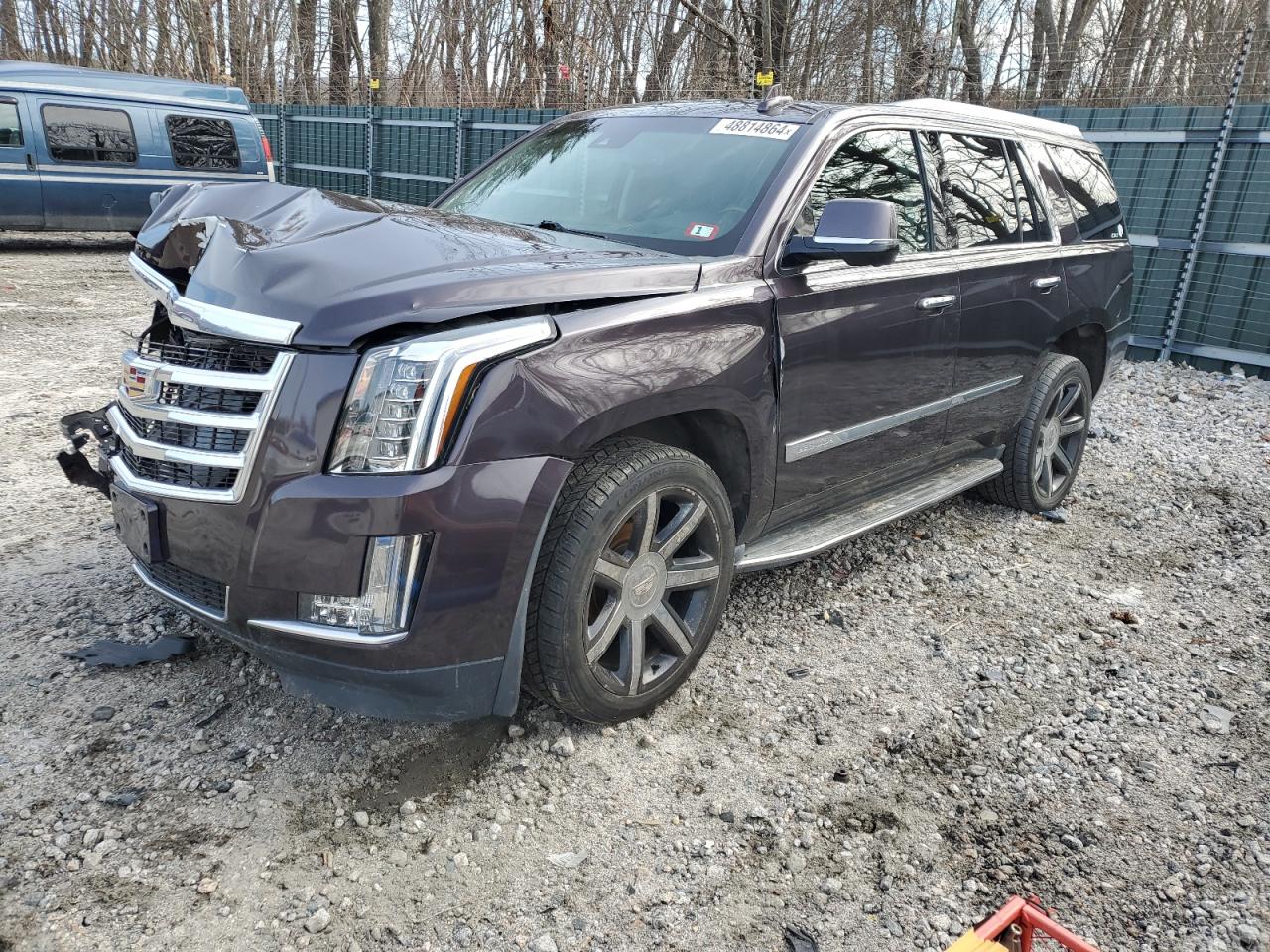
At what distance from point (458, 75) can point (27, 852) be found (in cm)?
2082

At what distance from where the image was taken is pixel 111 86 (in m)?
12.6

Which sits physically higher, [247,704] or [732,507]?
[732,507]

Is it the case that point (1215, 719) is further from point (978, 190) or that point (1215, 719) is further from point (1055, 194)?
point (1055, 194)

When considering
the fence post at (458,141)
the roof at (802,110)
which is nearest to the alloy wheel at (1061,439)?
the roof at (802,110)

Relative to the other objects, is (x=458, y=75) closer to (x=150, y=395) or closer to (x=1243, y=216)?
(x=1243, y=216)

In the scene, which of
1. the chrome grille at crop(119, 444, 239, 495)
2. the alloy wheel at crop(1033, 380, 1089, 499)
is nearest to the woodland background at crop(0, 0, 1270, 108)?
the alloy wheel at crop(1033, 380, 1089, 499)

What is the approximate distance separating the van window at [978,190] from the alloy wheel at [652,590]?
1.96 m

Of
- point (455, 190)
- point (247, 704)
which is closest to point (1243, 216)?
point (455, 190)

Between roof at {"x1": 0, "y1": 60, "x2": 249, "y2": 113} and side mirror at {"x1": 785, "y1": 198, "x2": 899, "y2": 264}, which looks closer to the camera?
side mirror at {"x1": 785, "y1": 198, "x2": 899, "y2": 264}

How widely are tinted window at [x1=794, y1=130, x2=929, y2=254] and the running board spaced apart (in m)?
1.02

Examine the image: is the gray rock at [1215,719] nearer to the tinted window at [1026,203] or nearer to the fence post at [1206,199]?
the tinted window at [1026,203]

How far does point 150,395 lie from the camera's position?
260cm

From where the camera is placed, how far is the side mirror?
3.03 meters

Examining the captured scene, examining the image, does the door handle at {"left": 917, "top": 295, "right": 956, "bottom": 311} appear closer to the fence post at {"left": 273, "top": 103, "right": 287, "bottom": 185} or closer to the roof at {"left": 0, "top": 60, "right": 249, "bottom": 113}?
the roof at {"left": 0, "top": 60, "right": 249, "bottom": 113}
